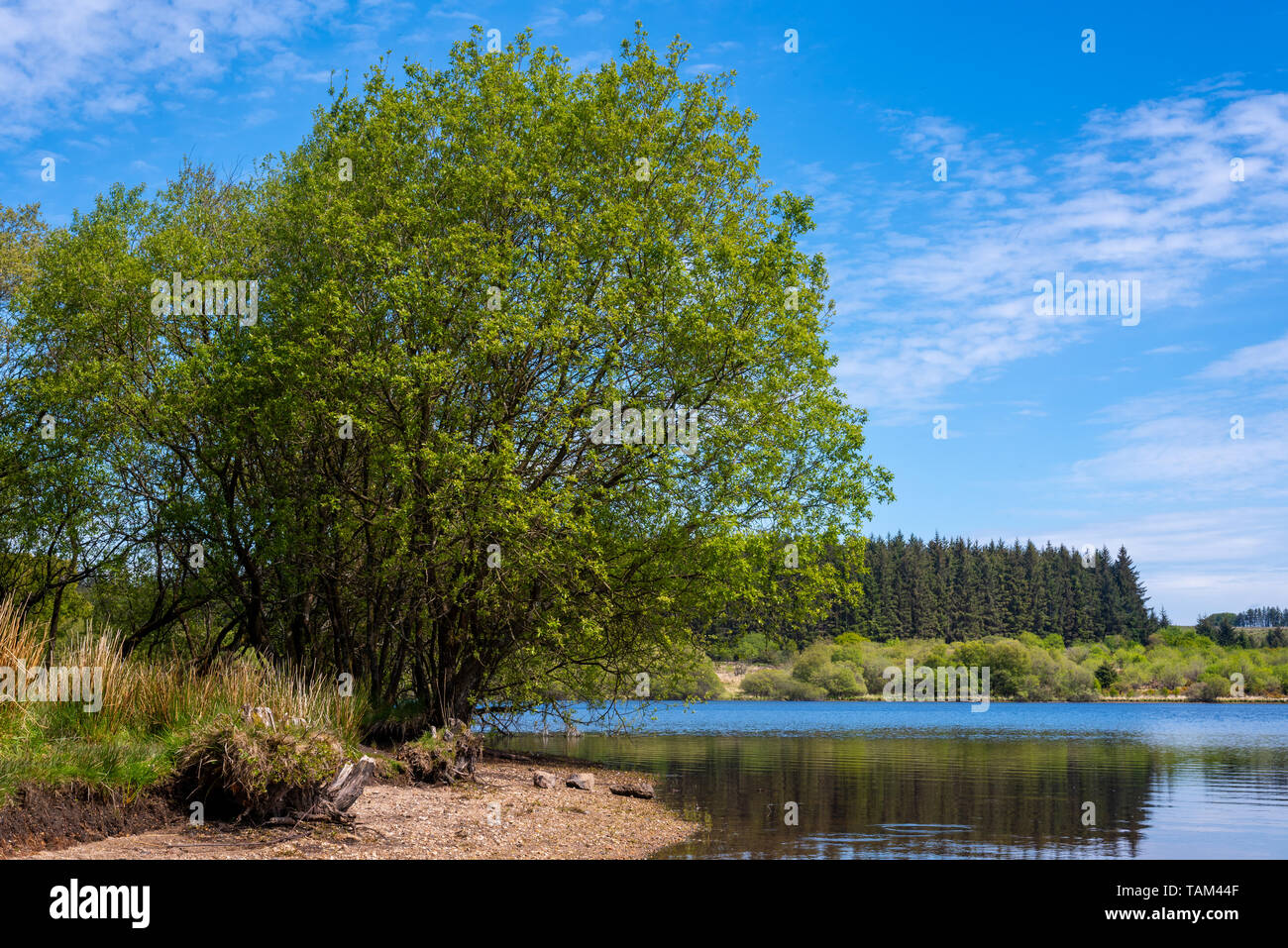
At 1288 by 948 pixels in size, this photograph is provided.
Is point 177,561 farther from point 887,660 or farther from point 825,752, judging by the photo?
point 887,660

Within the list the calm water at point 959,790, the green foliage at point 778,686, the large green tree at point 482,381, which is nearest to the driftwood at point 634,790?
the calm water at point 959,790

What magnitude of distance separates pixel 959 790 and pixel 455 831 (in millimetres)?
16552

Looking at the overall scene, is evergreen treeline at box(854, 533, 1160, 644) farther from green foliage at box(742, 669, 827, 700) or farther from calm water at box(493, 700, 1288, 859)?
calm water at box(493, 700, 1288, 859)

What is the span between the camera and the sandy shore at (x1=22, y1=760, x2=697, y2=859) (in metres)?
12.0

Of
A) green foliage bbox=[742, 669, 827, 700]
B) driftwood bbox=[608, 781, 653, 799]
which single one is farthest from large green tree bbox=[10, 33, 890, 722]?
green foliage bbox=[742, 669, 827, 700]

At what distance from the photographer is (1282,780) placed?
3061 cm

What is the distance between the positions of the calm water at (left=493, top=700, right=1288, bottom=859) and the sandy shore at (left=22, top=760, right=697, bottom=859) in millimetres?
1305

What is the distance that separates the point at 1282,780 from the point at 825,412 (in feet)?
70.2

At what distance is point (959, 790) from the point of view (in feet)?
86.4

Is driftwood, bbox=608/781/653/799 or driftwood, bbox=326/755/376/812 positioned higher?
driftwood, bbox=326/755/376/812

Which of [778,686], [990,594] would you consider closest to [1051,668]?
[778,686]

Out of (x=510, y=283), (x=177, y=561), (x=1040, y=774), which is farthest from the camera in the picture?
(x=1040, y=774)

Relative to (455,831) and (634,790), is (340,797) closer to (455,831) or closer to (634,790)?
(455,831)

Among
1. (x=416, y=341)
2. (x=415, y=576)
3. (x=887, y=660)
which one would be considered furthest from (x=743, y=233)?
(x=887, y=660)
